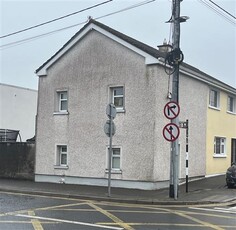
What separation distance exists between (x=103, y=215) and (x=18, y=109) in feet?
88.8

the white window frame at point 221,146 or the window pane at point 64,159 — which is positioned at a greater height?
the white window frame at point 221,146

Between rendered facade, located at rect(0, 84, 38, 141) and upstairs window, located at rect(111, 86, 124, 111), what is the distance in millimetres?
17696

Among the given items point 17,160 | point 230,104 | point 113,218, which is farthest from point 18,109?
point 113,218

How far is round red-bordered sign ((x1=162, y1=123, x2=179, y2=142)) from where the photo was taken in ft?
46.6

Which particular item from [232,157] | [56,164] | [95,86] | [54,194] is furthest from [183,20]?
[232,157]

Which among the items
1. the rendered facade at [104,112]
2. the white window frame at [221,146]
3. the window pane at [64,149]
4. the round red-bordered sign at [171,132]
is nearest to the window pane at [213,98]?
the rendered facade at [104,112]

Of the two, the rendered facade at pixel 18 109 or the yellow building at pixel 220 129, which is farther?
the rendered facade at pixel 18 109

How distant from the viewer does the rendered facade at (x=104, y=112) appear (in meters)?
17.8

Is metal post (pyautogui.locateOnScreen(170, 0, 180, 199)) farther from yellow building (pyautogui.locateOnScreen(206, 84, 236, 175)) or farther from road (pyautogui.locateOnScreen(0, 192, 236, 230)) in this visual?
yellow building (pyautogui.locateOnScreen(206, 84, 236, 175))

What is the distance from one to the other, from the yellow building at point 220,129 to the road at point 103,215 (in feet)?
32.9

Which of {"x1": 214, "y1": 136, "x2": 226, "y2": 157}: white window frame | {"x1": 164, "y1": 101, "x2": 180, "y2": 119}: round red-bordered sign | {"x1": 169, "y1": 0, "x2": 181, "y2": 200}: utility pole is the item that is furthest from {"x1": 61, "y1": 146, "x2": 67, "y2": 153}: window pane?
{"x1": 214, "y1": 136, "x2": 226, "y2": 157}: white window frame

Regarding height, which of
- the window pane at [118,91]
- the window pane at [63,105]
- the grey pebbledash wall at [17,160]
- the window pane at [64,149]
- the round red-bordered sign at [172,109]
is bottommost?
the grey pebbledash wall at [17,160]

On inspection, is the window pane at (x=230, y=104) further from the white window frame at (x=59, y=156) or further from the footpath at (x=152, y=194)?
the white window frame at (x=59, y=156)

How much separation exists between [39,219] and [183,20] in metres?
8.47
